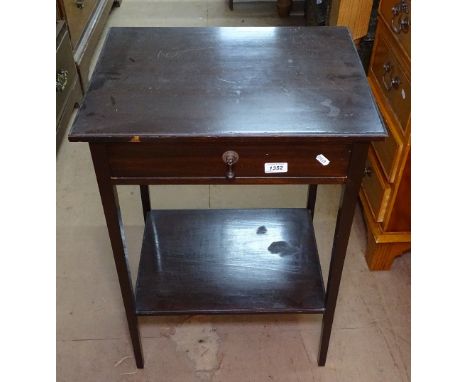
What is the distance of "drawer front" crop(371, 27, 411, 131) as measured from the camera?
1.27 metres

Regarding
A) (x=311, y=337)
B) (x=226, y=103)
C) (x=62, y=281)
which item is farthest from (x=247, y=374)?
(x=226, y=103)

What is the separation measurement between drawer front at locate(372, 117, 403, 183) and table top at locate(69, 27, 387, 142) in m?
0.35

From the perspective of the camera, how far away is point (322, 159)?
0.88 meters

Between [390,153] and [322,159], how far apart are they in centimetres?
56

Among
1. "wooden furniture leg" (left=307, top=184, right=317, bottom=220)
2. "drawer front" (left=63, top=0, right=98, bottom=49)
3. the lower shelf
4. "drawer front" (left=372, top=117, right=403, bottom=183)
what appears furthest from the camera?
"drawer front" (left=63, top=0, right=98, bottom=49)

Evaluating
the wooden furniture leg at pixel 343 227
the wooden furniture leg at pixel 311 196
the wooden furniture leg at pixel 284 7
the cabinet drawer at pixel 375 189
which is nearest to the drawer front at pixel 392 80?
the cabinet drawer at pixel 375 189

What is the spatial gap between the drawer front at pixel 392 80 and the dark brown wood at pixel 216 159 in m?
0.47

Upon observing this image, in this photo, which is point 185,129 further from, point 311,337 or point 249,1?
point 249,1

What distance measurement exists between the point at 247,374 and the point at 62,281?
0.65 meters

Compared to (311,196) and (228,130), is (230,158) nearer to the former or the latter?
(228,130)

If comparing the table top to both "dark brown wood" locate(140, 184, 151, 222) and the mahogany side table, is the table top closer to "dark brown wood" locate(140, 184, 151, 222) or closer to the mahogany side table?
the mahogany side table

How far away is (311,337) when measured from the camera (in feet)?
4.58

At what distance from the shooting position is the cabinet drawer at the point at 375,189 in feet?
4.59

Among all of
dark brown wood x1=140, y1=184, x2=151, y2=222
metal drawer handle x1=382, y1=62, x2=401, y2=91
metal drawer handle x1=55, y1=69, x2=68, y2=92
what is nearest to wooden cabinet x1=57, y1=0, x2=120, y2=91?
metal drawer handle x1=55, y1=69, x2=68, y2=92
